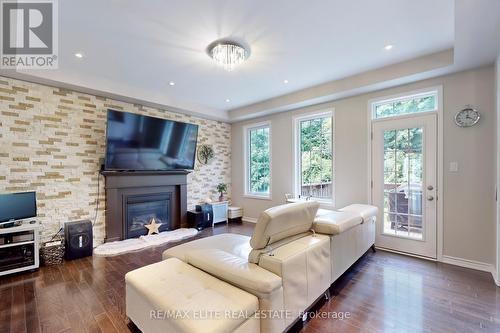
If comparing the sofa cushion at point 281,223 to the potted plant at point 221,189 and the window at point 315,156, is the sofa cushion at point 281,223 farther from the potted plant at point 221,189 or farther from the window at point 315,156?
the potted plant at point 221,189

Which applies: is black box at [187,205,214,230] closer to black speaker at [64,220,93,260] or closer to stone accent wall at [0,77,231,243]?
stone accent wall at [0,77,231,243]

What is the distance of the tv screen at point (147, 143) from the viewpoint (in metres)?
3.74

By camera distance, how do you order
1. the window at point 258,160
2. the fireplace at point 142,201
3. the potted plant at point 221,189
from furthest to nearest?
1. the potted plant at point 221,189
2. the window at point 258,160
3. the fireplace at point 142,201

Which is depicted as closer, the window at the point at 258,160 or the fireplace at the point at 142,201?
the fireplace at the point at 142,201

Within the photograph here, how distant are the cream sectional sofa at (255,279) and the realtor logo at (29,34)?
2.58 metres

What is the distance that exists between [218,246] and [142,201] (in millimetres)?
A: 2663

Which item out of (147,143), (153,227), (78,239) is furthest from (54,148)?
(153,227)

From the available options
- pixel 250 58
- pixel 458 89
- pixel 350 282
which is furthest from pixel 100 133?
pixel 458 89

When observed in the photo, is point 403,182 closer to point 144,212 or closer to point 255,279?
point 255,279

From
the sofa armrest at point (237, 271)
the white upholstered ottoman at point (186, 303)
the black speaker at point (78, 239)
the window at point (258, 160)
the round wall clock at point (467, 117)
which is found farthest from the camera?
the window at point (258, 160)

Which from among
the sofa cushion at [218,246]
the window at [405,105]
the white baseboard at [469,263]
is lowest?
the white baseboard at [469,263]

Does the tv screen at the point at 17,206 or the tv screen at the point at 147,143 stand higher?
the tv screen at the point at 147,143

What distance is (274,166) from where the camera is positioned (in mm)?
5188

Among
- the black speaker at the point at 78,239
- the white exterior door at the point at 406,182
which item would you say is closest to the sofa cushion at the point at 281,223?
the white exterior door at the point at 406,182
